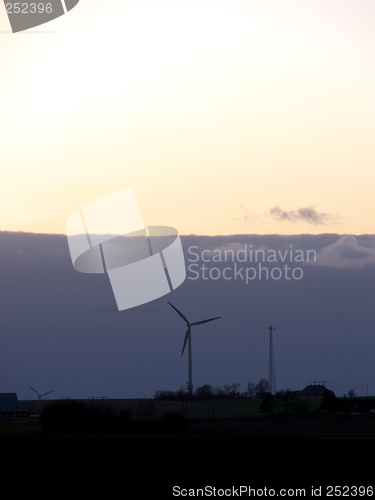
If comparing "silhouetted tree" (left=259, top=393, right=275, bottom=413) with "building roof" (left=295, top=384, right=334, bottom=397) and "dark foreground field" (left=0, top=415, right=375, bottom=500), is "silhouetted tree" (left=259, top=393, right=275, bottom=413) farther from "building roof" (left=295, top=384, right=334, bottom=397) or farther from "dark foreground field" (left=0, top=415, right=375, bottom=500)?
"dark foreground field" (left=0, top=415, right=375, bottom=500)

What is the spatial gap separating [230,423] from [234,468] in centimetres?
8474

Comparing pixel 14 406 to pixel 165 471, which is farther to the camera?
pixel 14 406

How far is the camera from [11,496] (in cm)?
2453

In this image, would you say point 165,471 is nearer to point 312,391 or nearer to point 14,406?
point 312,391

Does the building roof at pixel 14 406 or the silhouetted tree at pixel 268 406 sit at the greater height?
the silhouetted tree at pixel 268 406

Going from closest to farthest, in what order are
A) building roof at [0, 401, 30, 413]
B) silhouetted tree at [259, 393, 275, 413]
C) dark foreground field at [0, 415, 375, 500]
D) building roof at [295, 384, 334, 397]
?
dark foreground field at [0, 415, 375, 500], silhouetted tree at [259, 393, 275, 413], building roof at [295, 384, 334, 397], building roof at [0, 401, 30, 413]

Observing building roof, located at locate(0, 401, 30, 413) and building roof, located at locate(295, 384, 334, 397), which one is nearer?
building roof, located at locate(295, 384, 334, 397)

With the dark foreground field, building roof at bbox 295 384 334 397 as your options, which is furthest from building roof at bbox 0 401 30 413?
the dark foreground field

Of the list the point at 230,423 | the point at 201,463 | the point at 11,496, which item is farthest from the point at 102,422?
the point at 11,496

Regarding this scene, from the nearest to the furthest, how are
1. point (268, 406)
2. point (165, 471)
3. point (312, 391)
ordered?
1. point (165, 471)
2. point (268, 406)
3. point (312, 391)

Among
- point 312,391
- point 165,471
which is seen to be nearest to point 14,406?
point 312,391

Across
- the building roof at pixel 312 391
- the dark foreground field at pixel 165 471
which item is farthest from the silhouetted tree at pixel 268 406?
the dark foreground field at pixel 165 471

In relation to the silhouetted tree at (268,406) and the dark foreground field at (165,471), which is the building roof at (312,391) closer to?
the silhouetted tree at (268,406)

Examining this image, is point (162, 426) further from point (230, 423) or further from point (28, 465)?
point (28, 465)
